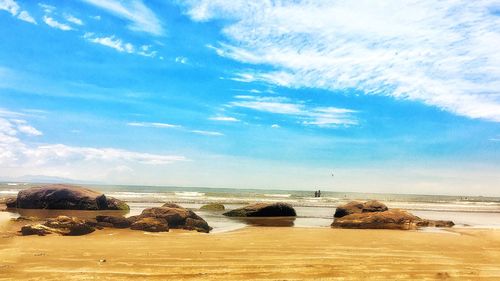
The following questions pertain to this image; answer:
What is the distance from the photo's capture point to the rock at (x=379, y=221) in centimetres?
2077

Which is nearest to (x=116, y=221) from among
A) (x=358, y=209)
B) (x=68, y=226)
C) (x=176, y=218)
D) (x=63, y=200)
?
(x=176, y=218)

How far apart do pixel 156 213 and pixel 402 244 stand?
417 inches

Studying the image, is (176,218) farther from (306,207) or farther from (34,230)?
(306,207)

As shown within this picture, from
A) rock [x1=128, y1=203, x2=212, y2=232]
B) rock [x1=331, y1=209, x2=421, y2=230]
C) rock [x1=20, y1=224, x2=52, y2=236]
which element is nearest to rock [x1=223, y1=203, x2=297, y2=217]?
rock [x1=331, y1=209, x2=421, y2=230]

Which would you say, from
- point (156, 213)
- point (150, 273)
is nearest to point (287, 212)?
point (156, 213)

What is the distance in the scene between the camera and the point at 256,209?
29.1m

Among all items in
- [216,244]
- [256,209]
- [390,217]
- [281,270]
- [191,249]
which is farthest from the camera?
[256,209]

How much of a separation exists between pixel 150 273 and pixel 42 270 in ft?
7.23

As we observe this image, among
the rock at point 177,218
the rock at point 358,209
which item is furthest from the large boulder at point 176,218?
the rock at point 358,209

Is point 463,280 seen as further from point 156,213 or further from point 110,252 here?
point 156,213

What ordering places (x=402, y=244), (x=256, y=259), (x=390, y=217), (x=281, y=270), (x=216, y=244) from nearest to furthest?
(x=281, y=270) → (x=256, y=259) → (x=216, y=244) → (x=402, y=244) → (x=390, y=217)

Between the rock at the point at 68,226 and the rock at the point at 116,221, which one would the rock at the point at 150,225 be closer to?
the rock at the point at 116,221

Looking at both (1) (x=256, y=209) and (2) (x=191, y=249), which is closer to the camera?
(2) (x=191, y=249)

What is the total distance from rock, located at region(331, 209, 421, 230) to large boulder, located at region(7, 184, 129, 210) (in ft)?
60.0
